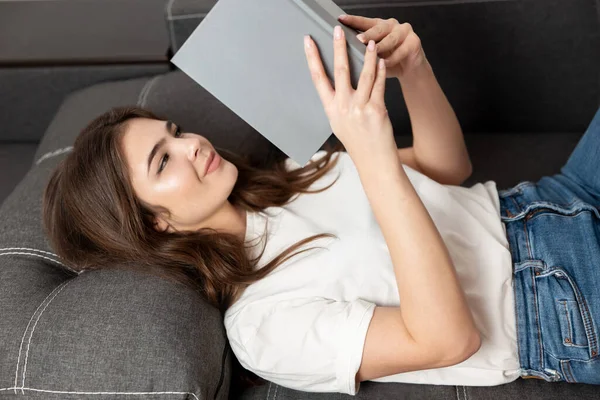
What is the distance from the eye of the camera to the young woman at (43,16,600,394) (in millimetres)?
1017

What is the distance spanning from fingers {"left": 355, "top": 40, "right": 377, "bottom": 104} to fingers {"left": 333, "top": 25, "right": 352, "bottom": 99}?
0.06 ft

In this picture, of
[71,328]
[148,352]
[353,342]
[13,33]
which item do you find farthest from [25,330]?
[13,33]

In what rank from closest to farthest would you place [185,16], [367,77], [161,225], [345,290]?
[367,77], [345,290], [161,225], [185,16]

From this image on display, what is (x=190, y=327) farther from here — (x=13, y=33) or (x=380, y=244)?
(x=13, y=33)

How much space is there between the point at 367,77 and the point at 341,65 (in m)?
0.04

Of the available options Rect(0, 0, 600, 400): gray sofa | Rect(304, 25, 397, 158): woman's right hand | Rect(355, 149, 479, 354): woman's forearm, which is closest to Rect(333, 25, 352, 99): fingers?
Rect(304, 25, 397, 158): woman's right hand

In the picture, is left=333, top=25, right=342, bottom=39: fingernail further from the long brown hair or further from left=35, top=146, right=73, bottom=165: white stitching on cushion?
left=35, top=146, right=73, bottom=165: white stitching on cushion

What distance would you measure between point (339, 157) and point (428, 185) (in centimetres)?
22

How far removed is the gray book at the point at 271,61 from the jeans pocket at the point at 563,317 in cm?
52

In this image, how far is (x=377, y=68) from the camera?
990 millimetres

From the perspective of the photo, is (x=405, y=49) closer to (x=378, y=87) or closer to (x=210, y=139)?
(x=378, y=87)

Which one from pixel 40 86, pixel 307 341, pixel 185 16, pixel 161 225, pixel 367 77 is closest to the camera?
pixel 367 77


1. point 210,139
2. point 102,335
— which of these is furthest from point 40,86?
point 102,335

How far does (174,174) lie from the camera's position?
121 cm
